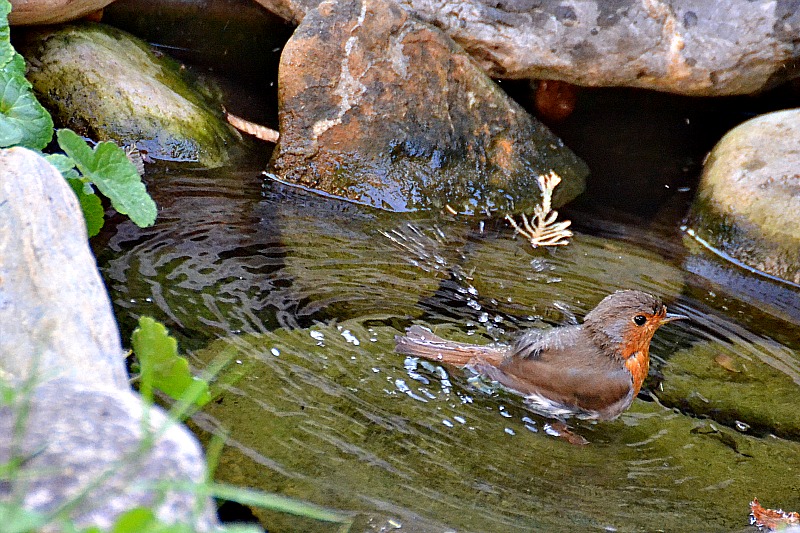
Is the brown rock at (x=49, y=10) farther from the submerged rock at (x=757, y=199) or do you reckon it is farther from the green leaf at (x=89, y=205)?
the submerged rock at (x=757, y=199)

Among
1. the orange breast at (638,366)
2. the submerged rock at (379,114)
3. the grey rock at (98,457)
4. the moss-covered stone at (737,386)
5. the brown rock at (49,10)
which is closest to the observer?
the grey rock at (98,457)

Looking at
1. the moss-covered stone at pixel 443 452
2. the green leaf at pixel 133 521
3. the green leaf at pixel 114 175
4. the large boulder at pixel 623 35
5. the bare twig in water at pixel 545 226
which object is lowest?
the moss-covered stone at pixel 443 452

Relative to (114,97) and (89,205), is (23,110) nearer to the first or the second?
(89,205)

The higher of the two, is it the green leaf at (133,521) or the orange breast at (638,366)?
the green leaf at (133,521)

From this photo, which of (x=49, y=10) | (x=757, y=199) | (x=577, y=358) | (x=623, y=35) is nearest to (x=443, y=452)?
(x=577, y=358)

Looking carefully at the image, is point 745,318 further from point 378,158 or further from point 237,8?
Result: point 237,8

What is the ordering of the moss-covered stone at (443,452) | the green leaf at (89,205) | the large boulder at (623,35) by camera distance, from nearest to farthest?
the moss-covered stone at (443,452)
the green leaf at (89,205)
the large boulder at (623,35)

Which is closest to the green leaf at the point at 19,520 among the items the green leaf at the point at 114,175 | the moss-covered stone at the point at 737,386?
the green leaf at the point at 114,175

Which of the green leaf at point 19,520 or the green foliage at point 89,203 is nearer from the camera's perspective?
the green leaf at point 19,520

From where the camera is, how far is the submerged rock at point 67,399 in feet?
5.54

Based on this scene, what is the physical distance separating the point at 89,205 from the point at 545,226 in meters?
3.05

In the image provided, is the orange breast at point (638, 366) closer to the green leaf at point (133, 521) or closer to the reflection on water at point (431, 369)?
the reflection on water at point (431, 369)

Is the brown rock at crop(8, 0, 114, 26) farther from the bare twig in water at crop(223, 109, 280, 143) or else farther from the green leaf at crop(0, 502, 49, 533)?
the green leaf at crop(0, 502, 49, 533)

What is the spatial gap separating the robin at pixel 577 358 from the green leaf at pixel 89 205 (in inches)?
60.8
